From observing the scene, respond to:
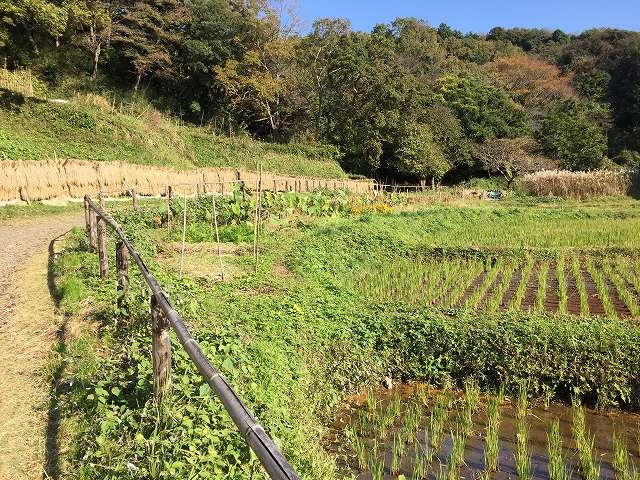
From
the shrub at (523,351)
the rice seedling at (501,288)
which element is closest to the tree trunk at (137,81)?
the rice seedling at (501,288)

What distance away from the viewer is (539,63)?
55438mm

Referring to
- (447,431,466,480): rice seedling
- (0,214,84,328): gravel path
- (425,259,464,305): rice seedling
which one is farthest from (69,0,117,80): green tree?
(447,431,466,480): rice seedling

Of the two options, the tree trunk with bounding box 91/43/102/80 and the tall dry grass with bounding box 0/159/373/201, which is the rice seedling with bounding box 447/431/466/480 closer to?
the tall dry grass with bounding box 0/159/373/201

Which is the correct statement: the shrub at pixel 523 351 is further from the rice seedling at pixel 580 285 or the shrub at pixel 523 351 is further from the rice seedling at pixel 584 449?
the rice seedling at pixel 580 285

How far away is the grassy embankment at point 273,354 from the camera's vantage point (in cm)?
340

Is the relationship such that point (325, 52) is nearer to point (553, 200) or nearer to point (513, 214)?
point (553, 200)

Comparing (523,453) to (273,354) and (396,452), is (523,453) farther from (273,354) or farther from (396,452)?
(273,354)

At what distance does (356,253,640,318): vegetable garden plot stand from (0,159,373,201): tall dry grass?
18.7ft

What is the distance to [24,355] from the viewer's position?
5316 millimetres

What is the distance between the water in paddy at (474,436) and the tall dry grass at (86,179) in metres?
8.60

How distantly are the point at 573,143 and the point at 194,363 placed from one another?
43.2m

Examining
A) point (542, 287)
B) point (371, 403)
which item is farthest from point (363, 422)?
point (542, 287)

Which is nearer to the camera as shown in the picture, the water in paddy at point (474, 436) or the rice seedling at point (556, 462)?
the rice seedling at point (556, 462)

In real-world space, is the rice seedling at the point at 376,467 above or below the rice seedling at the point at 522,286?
below
